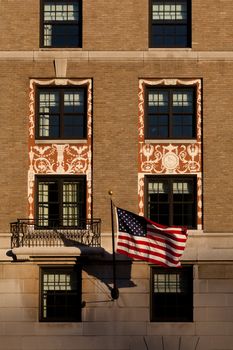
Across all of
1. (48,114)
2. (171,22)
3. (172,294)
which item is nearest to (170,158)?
(48,114)

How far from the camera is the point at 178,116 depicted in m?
28.0

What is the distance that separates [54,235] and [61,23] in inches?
282

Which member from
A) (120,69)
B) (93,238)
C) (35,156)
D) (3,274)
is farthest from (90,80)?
(3,274)

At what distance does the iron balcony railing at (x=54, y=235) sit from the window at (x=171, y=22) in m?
6.52

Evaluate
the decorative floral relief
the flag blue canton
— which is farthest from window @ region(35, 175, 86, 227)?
the flag blue canton

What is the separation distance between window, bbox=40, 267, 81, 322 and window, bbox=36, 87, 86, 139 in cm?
449

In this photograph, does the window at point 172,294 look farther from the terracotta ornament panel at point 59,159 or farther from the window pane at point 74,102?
the window pane at point 74,102

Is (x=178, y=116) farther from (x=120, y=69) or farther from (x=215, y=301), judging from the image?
(x=215, y=301)

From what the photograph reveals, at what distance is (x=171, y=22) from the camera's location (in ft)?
93.4

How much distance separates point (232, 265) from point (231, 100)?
538 cm

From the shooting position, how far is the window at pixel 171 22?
93.0ft

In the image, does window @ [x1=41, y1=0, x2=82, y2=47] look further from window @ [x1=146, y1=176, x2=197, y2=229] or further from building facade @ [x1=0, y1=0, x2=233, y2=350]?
window @ [x1=146, y1=176, x2=197, y2=229]

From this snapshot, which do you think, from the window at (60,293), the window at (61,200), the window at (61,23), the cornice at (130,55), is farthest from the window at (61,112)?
the window at (60,293)

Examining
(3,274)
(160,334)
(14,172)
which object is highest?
(14,172)
